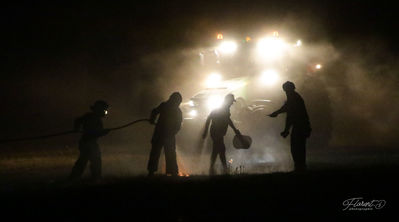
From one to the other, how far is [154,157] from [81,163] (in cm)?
157

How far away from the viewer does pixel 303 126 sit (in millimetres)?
10664

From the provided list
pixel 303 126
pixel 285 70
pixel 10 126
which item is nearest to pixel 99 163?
pixel 303 126

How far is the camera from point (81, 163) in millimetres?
10453

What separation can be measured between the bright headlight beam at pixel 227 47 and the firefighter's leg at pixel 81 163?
7.94m

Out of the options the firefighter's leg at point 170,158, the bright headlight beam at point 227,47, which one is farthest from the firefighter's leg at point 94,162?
the bright headlight beam at point 227,47

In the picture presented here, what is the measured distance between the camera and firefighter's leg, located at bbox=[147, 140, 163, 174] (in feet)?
34.9

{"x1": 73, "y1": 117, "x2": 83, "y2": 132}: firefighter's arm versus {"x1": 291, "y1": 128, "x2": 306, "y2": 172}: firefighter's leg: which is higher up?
{"x1": 73, "y1": 117, "x2": 83, "y2": 132}: firefighter's arm

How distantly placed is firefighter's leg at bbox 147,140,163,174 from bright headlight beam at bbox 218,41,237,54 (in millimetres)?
7079

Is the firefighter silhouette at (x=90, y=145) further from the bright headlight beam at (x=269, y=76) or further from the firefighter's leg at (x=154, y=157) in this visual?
the bright headlight beam at (x=269, y=76)

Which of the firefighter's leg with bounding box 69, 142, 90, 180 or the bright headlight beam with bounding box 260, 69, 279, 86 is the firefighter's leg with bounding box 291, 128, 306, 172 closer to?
the firefighter's leg with bounding box 69, 142, 90, 180

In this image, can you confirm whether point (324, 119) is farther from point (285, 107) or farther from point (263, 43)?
point (285, 107)

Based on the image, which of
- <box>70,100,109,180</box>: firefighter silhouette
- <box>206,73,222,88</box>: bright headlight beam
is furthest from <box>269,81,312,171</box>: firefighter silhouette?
<box>206,73,222,88</box>: bright headlight beam

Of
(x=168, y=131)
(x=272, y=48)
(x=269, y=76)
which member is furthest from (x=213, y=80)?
(x=168, y=131)

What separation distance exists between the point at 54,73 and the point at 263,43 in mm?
19005
